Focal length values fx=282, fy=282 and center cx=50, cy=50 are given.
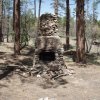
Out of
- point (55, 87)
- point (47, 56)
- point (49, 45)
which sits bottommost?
point (55, 87)

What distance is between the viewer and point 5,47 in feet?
88.8

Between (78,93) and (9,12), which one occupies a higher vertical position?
(9,12)

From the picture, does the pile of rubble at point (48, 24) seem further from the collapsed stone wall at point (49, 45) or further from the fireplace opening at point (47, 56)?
the fireplace opening at point (47, 56)

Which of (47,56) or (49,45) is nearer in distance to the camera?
(49,45)

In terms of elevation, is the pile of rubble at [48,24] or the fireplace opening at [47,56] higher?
the pile of rubble at [48,24]

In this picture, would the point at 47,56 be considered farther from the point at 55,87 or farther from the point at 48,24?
the point at 55,87

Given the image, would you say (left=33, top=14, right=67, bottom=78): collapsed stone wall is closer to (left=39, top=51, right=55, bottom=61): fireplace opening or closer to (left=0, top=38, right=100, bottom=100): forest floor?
(left=39, top=51, right=55, bottom=61): fireplace opening

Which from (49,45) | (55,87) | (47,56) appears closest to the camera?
(55,87)

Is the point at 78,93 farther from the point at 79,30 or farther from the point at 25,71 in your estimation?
the point at 79,30

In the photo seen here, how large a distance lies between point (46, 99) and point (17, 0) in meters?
11.9

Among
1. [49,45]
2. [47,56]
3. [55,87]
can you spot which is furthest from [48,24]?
[55,87]

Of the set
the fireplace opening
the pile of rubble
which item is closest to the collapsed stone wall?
the pile of rubble

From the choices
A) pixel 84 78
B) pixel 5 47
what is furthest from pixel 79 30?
pixel 5 47

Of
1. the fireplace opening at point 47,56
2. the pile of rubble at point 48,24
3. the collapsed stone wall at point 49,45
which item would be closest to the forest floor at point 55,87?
the collapsed stone wall at point 49,45
